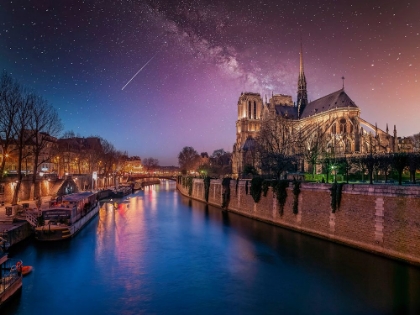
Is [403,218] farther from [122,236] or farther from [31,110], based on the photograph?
[31,110]

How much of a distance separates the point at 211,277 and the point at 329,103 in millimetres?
62444

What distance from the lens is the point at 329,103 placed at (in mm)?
72125

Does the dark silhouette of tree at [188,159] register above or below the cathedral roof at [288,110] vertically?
below

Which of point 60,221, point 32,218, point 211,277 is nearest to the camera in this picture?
point 211,277

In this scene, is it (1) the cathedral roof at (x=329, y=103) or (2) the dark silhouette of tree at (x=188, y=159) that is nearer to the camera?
(1) the cathedral roof at (x=329, y=103)

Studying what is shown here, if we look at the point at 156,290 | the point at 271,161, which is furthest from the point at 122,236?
the point at 271,161

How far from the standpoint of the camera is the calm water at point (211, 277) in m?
14.3

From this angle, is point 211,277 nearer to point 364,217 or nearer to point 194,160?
point 364,217

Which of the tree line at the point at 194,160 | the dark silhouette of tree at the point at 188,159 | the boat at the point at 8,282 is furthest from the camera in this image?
the dark silhouette of tree at the point at 188,159

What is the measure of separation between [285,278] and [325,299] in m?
2.92

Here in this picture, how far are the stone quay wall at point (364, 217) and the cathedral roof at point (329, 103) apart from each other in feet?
141

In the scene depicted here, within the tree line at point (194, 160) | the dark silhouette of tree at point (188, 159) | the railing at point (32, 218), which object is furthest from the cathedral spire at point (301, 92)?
the railing at point (32, 218)

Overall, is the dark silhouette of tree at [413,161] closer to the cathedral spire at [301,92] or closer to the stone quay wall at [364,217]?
the stone quay wall at [364,217]

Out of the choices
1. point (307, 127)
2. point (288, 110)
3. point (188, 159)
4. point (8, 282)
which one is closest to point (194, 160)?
point (188, 159)
